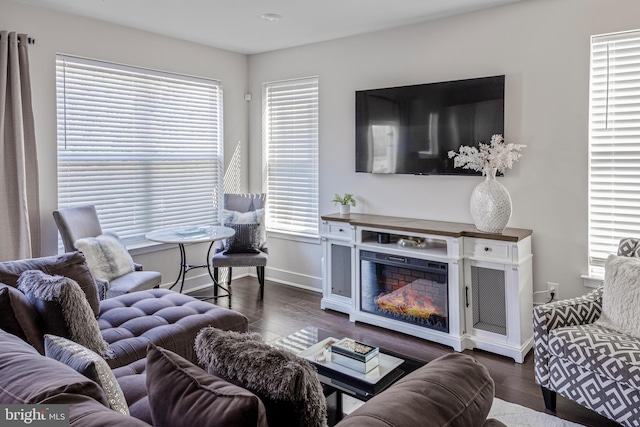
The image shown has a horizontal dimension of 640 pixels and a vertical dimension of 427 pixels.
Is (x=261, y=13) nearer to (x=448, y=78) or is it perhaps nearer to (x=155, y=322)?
(x=448, y=78)

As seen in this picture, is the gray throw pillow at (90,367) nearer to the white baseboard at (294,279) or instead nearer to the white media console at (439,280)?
the white media console at (439,280)

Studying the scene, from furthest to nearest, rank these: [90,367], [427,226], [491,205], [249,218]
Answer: [249,218]
[427,226]
[491,205]
[90,367]

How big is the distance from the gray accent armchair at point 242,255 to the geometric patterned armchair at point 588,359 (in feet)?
8.93

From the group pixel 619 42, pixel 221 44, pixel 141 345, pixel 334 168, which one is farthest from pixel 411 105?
pixel 141 345

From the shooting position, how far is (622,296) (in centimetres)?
243

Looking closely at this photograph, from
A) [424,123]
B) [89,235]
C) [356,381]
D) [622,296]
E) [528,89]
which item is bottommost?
[356,381]

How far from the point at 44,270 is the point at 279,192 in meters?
3.02

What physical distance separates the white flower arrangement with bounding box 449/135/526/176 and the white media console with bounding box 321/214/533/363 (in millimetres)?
495

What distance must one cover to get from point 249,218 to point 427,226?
1.92m

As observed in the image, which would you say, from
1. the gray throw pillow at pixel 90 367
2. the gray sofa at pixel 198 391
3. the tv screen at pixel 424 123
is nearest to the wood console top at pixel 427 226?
the tv screen at pixel 424 123

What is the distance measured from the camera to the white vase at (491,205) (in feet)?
10.7

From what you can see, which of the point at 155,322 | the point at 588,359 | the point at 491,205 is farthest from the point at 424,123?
the point at 155,322

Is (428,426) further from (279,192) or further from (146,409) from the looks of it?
(279,192)

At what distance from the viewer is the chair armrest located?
8.06ft
